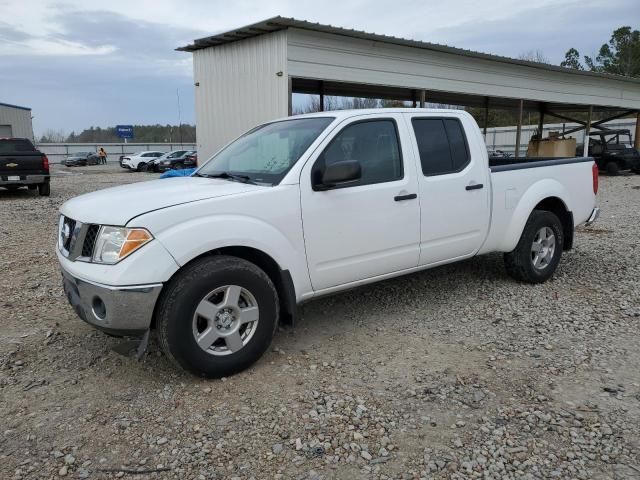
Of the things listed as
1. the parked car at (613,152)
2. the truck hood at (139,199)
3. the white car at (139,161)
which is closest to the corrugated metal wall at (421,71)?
the parked car at (613,152)

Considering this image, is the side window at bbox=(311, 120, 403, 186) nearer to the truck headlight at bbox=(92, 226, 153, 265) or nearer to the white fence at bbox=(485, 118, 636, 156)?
the truck headlight at bbox=(92, 226, 153, 265)

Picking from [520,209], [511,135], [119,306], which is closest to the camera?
[119,306]

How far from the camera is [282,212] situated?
363 centimetres

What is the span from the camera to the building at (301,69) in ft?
38.2

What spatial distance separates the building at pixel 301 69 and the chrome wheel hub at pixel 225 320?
345 inches

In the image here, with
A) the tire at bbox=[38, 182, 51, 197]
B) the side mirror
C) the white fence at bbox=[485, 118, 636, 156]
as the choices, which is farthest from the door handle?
the white fence at bbox=[485, 118, 636, 156]

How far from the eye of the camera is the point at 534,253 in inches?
221

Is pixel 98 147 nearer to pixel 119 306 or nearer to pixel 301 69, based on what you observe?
pixel 301 69

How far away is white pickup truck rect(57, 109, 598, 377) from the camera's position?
3.22m

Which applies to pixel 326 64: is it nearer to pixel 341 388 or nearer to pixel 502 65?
pixel 502 65

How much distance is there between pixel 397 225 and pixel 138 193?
6.58 ft

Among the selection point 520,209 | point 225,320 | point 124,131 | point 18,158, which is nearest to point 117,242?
point 225,320

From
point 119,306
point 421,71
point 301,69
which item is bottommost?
point 119,306

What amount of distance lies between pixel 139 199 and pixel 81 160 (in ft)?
157
